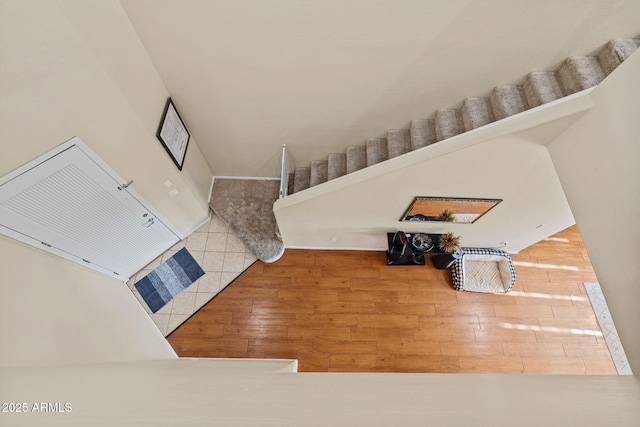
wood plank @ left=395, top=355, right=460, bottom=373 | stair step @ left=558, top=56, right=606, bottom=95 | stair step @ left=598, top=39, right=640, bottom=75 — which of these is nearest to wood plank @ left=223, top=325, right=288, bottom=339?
wood plank @ left=395, top=355, right=460, bottom=373

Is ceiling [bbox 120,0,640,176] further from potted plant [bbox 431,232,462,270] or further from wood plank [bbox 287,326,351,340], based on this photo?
wood plank [bbox 287,326,351,340]

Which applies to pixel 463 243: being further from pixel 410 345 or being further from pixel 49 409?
pixel 49 409

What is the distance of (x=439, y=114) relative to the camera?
2.93 metres

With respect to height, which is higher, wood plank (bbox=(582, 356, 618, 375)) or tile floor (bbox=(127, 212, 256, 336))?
tile floor (bbox=(127, 212, 256, 336))

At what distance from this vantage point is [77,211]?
2195 mm

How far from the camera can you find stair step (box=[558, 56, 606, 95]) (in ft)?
7.41

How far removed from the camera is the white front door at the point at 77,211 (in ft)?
5.79

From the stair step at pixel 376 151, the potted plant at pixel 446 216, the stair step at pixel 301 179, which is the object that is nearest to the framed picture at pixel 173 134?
the stair step at pixel 301 179

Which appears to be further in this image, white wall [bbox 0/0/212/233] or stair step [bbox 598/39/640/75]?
stair step [bbox 598/39/640/75]

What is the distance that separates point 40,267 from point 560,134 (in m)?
3.73

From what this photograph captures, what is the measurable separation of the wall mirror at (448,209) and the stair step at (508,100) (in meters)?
0.79

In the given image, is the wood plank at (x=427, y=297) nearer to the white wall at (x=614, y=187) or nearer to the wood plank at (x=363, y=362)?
the wood plank at (x=363, y=362)

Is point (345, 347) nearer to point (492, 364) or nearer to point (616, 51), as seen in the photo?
point (492, 364)

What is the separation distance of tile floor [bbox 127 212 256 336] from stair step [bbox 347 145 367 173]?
1.68 m
